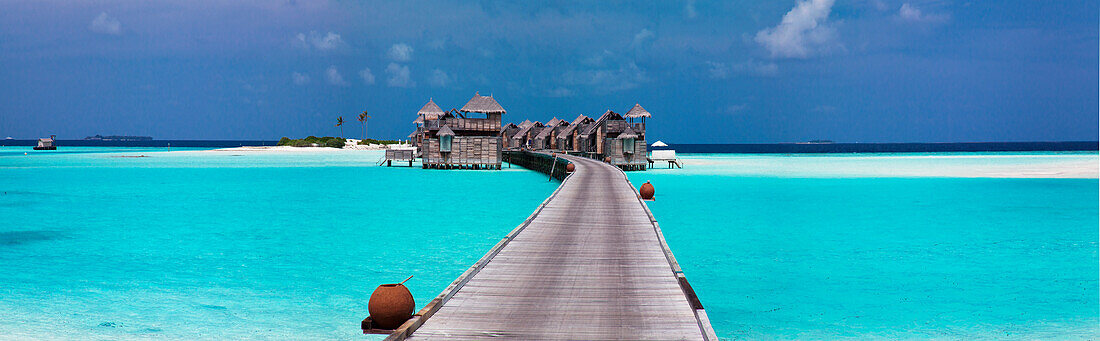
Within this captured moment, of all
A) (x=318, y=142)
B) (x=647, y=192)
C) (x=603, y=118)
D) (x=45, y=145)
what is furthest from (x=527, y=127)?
(x=45, y=145)

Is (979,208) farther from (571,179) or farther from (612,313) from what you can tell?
(612,313)

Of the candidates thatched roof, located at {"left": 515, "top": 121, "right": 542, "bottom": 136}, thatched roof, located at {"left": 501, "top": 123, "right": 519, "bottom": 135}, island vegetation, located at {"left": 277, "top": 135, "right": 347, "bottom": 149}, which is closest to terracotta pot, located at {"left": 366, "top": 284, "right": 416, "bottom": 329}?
thatched roof, located at {"left": 515, "top": 121, "right": 542, "bottom": 136}

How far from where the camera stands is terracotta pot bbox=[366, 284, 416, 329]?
834 cm

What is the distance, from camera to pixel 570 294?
32.7ft

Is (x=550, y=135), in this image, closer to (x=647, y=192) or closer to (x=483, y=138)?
(x=483, y=138)

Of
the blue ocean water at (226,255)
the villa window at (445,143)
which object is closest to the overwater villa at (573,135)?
the villa window at (445,143)

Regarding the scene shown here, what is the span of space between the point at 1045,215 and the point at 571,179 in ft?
58.5

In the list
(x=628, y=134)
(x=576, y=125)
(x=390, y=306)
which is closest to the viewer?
(x=390, y=306)

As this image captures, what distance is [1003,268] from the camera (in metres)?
16.2

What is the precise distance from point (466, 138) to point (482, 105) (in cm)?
337

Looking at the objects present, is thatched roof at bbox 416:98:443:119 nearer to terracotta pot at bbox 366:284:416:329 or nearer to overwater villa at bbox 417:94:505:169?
overwater villa at bbox 417:94:505:169

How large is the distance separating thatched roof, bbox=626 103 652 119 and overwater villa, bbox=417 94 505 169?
11.2 m

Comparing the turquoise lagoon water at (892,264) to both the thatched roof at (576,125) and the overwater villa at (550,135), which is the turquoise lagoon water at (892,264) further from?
the overwater villa at (550,135)

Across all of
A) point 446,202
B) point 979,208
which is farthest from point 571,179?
point 979,208
